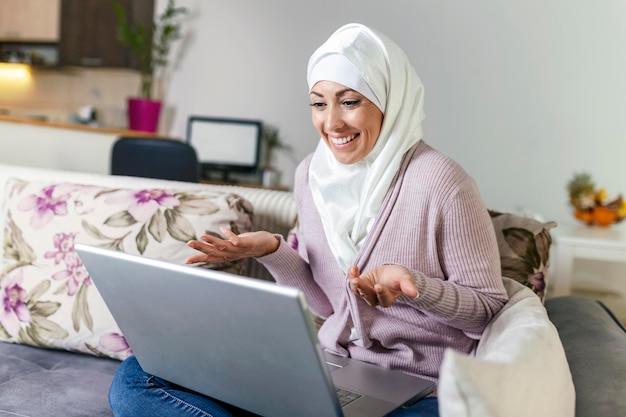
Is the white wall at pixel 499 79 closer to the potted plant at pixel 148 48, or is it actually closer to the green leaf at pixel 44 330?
the potted plant at pixel 148 48

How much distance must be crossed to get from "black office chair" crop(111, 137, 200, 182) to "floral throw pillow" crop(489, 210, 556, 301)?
1.72m

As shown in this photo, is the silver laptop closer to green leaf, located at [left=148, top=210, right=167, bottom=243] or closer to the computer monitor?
green leaf, located at [left=148, top=210, right=167, bottom=243]

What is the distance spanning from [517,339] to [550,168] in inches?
130

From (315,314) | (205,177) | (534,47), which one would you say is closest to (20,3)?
(205,177)

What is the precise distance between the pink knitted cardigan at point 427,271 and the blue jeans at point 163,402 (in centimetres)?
15

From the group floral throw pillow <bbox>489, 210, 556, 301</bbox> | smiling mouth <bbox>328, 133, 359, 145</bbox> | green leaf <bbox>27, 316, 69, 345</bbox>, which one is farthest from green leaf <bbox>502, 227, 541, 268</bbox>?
green leaf <bbox>27, 316, 69, 345</bbox>

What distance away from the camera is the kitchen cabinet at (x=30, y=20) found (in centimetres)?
553

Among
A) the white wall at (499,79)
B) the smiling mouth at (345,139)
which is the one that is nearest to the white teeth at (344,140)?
the smiling mouth at (345,139)

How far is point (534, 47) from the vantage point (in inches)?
160

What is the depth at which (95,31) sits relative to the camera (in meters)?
5.35

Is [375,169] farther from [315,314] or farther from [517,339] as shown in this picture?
[517,339]

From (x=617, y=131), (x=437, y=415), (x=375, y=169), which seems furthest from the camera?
(x=617, y=131)

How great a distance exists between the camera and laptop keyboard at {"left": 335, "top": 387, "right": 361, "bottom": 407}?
3.69 ft

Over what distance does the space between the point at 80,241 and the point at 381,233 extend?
73 cm
